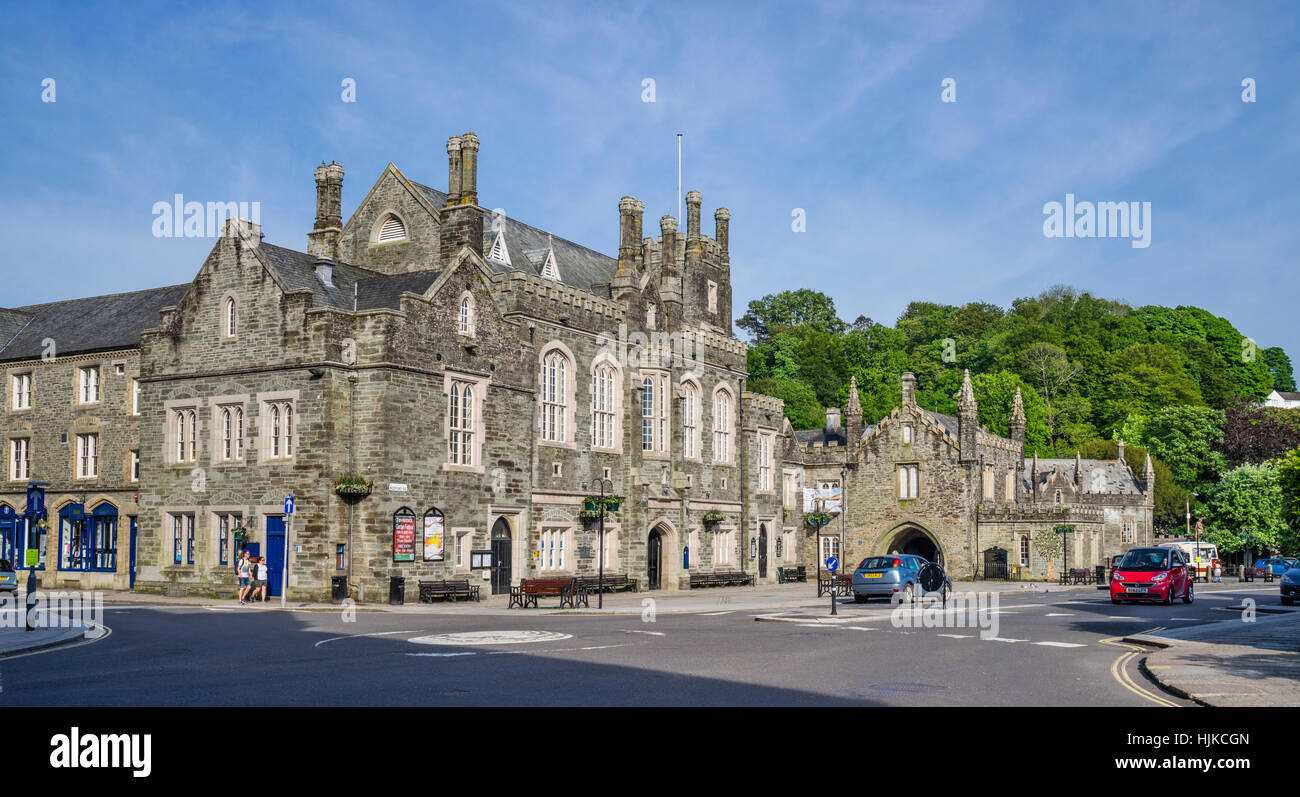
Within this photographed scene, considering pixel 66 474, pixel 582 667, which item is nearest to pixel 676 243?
pixel 66 474

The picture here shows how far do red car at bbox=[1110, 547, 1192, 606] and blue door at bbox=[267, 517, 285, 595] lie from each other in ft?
83.0

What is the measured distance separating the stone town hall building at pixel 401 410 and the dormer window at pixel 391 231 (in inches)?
3.4

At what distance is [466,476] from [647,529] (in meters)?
9.86

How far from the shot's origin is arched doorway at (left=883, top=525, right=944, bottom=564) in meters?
68.8

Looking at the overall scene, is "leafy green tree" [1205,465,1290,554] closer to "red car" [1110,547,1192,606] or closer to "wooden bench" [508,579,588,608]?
"red car" [1110,547,1192,606]

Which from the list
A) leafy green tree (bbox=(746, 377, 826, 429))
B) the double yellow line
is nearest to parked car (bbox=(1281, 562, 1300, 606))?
the double yellow line

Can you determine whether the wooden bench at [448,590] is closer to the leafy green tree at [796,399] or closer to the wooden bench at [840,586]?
the wooden bench at [840,586]

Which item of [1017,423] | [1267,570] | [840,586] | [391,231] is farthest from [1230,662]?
[1267,570]

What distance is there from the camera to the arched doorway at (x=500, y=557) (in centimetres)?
4016

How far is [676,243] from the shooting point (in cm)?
5122

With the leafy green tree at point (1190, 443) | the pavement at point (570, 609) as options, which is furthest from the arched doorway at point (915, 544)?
the leafy green tree at point (1190, 443)

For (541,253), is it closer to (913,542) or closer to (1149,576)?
(1149,576)

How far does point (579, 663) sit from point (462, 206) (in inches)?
1053

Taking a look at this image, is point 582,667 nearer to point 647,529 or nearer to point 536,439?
point 536,439
